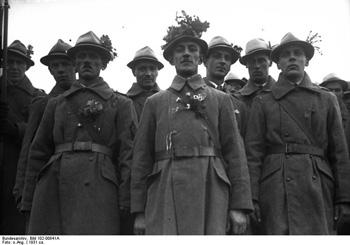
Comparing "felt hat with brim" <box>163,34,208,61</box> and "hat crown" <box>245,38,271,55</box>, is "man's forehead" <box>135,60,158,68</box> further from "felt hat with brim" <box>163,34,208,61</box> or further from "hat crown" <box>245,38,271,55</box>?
"felt hat with brim" <box>163,34,208,61</box>

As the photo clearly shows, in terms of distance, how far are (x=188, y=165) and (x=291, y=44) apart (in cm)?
181

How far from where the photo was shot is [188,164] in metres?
4.57

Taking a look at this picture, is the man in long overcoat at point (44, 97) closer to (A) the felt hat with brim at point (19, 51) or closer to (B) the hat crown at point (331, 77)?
(A) the felt hat with brim at point (19, 51)

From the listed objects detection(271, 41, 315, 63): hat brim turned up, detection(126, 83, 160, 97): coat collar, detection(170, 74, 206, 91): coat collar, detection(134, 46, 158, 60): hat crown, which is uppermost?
detection(134, 46, 158, 60): hat crown

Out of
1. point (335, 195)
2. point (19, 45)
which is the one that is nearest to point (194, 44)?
point (335, 195)

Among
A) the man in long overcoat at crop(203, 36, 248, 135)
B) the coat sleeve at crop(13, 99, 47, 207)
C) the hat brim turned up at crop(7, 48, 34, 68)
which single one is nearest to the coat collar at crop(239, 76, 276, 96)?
the man in long overcoat at crop(203, 36, 248, 135)

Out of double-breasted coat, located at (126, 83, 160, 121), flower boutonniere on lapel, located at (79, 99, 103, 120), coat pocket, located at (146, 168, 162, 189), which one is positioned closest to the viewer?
coat pocket, located at (146, 168, 162, 189)

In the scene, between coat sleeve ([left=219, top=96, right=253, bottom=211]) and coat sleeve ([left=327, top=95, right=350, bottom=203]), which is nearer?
coat sleeve ([left=219, top=96, right=253, bottom=211])

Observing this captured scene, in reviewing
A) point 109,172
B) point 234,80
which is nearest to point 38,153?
point 109,172

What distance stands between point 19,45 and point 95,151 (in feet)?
8.48

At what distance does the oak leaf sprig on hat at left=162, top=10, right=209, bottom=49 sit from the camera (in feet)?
16.9

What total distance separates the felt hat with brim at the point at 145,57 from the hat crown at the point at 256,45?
122 centimetres

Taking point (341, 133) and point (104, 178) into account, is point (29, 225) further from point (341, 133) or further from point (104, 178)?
point (341, 133)

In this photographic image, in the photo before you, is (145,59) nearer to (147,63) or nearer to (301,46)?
(147,63)
